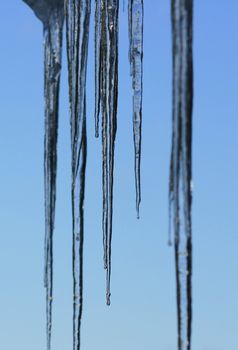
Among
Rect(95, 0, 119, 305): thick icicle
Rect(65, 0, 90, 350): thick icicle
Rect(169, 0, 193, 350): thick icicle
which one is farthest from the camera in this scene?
Rect(95, 0, 119, 305): thick icicle

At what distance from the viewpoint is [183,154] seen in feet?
15.6

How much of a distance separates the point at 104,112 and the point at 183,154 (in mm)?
2871

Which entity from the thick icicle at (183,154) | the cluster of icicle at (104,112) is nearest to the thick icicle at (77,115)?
the cluster of icicle at (104,112)

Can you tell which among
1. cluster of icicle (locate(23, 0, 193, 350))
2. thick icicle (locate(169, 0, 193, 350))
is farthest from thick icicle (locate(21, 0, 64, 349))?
thick icicle (locate(169, 0, 193, 350))

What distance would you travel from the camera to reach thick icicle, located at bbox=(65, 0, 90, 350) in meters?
6.39

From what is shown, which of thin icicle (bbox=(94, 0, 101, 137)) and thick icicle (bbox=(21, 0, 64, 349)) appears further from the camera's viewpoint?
thin icicle (bbox=(94, 0, 101, 137))

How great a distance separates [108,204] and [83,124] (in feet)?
3.35

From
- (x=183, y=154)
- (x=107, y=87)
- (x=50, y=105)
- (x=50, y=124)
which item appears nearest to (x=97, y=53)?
(x=107, y=87)

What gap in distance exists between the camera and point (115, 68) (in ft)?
24.6

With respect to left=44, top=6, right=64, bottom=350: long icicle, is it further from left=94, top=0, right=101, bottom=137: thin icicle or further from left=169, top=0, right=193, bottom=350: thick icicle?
left=169, top=0, right=193, bottom=350: thick icicle

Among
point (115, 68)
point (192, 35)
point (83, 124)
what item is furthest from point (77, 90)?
point (192, 35)

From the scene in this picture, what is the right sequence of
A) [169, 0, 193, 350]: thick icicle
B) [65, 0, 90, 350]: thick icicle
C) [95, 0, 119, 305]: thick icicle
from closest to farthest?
A: 1. [169, 0, 193, 350]: thick icicle
2. [65, 0, 90, 350]: thick icicle
3. [95, 0, 119, 305]: thick icicle

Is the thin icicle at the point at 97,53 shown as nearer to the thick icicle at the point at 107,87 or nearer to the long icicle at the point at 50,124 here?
the thick icicle at the point at 107,87

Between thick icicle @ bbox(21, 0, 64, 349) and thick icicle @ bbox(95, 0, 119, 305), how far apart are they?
497mm
